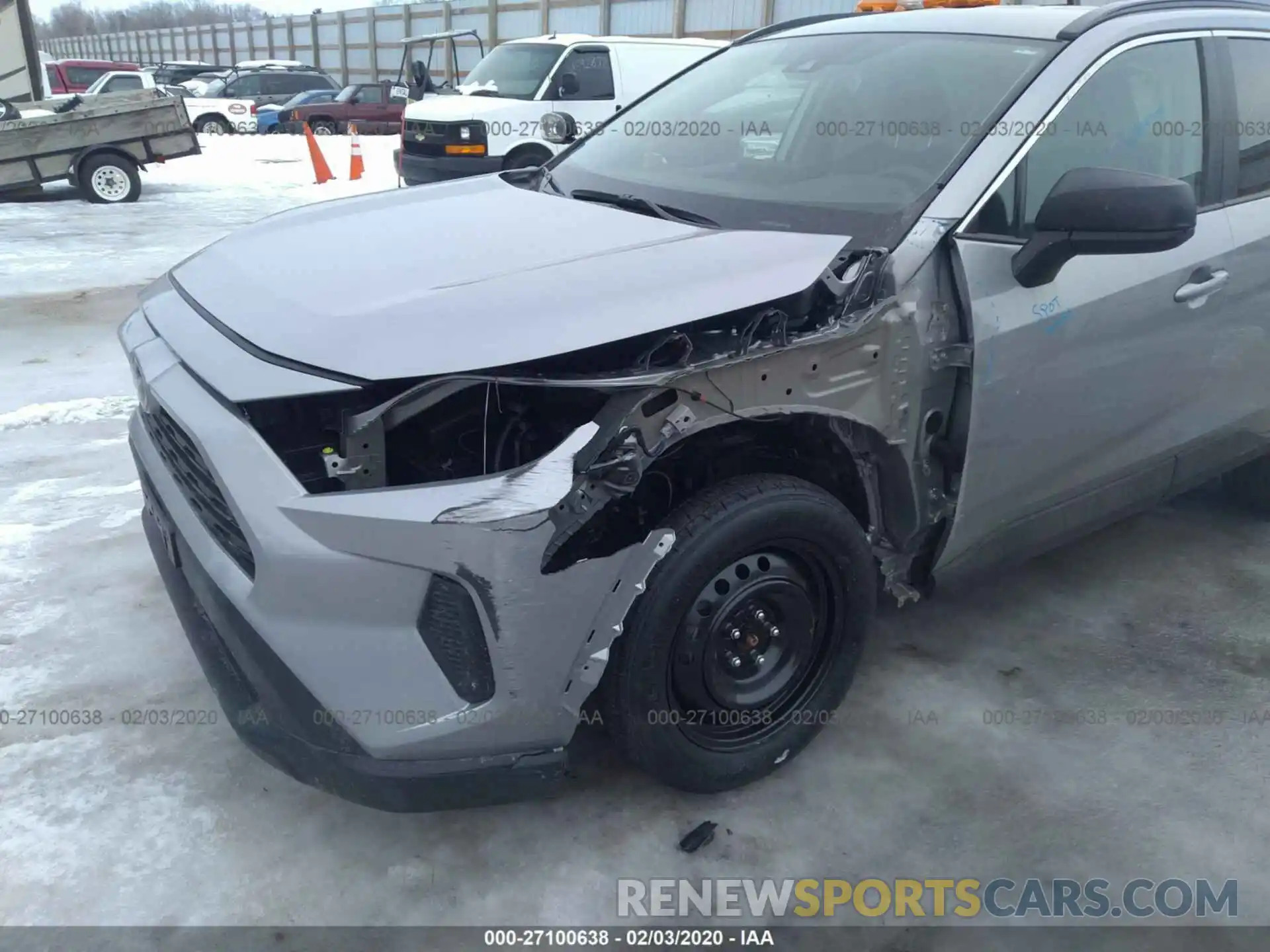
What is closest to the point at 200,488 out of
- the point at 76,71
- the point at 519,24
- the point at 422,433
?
the point at 422,433

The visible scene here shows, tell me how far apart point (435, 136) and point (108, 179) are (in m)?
4.06

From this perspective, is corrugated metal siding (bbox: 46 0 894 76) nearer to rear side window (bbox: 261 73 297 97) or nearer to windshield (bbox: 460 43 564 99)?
rear side window (bbox: 261 73 297 97)

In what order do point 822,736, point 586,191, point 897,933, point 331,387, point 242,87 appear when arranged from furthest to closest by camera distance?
point 242,87 < point 586,191 < point 822,736 < point 897,933 < point 331,387

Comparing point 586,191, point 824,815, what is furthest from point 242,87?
point 824,815

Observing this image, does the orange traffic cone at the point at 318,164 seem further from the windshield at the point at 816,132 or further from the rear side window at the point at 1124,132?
→ the rear side window at the point at 1124,132

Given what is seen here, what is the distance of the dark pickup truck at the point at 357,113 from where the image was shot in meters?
20.4

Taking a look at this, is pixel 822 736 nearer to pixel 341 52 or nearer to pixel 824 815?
pixel 824 815

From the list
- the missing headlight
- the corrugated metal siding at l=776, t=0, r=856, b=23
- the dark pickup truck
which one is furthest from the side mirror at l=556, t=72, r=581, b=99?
the corrugated metal siding at l=776, t=0, r=856, b=23

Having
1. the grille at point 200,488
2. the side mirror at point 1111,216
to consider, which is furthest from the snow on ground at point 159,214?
the side mirror at point 1111,216

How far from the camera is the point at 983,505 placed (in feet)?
8.61

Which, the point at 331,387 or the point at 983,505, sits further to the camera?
the point at 983,505

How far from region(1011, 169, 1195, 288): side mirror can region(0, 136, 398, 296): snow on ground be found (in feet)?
23.6

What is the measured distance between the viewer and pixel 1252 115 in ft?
10.1

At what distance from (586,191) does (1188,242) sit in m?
1.79
